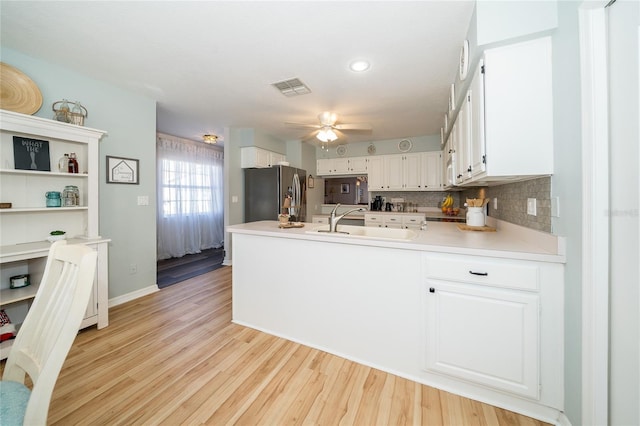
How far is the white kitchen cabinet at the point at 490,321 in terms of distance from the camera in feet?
4.31

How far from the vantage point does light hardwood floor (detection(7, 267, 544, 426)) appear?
4.41ft

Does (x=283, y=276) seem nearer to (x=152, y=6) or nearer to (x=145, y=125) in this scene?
(x=152, y=6)

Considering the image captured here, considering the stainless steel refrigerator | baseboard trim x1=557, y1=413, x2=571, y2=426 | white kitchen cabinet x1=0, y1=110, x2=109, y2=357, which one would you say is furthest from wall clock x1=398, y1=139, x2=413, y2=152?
white kitchen cabinet x1=0, y1=110, x2=109, y2=357

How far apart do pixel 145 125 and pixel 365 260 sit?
3.11 m

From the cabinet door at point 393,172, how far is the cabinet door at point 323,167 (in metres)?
1.29

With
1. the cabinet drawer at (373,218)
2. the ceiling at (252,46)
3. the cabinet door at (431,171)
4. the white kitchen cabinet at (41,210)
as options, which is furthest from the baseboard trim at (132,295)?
the cabinet door at (431,171)

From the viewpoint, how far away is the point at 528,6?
4.45 ft

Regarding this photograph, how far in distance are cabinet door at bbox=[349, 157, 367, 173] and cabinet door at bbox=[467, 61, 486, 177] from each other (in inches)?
134

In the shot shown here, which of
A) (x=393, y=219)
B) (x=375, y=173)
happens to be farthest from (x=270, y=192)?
(x=393, y=219)

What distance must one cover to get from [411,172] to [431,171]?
0.36m

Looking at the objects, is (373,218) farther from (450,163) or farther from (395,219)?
(450,163)

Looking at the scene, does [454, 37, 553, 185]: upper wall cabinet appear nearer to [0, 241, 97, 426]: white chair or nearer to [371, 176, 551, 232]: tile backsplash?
[371, 176, 551, 232]: tile backsplash

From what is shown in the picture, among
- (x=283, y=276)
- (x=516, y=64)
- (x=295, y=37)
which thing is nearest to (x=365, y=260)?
(x=283, y=276)

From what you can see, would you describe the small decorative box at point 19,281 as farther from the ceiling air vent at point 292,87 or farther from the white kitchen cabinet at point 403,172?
the white kitchen cabinet at point 403,172
